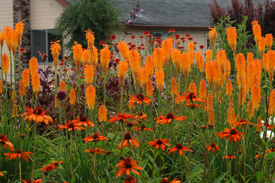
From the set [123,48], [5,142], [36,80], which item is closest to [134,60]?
[123,48]

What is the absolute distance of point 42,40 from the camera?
18641mm

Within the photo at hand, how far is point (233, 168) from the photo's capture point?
3121mm

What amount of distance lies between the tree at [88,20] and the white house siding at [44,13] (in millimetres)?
2356

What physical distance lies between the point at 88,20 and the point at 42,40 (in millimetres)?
4316

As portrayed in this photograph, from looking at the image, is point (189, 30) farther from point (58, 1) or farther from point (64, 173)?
point (64, 173)

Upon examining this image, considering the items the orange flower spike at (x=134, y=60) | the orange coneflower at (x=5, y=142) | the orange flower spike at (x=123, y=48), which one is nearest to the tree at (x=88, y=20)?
the orange flower spike at (x=123, y=48)

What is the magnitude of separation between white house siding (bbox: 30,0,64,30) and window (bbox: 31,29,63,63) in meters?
0.25

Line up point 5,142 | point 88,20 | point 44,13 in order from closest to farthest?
1. point 5,142
2. point 88,20
3. point 44,13

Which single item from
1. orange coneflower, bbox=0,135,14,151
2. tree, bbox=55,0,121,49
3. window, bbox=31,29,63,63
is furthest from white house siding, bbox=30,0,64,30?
orange coneflower, bbox=0,135,14,151

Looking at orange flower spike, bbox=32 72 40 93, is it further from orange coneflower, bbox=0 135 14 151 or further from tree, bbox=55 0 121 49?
tree, bbox=55 0 121 49

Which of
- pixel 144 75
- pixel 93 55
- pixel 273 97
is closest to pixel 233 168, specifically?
pixel 273 97

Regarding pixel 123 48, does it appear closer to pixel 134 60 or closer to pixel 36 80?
pixel 134 60

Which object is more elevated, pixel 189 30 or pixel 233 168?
pixel 189 30

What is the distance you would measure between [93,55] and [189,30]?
60.0 feet
